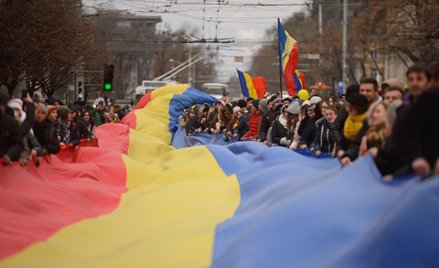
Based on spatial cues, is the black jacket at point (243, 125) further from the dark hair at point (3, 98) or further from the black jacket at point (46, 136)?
the dark hair at point (3, 98)

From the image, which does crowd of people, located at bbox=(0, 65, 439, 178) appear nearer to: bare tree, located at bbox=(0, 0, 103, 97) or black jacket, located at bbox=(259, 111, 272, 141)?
black jacket, located at bbox=(259, 111, 272, 141)

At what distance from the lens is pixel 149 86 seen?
63750 mm

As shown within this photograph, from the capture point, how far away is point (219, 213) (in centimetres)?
1222

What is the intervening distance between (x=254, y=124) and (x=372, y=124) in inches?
529

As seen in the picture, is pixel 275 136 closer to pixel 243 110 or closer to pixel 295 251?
pixel 243 110

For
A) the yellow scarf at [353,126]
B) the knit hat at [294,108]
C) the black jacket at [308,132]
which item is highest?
the yellow scarf at [353,126]

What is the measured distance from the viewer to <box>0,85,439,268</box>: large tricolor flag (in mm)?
7367

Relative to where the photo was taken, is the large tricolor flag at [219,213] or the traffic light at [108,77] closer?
the large tricolor flag at [219,213]

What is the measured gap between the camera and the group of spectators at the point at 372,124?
7.72 meters

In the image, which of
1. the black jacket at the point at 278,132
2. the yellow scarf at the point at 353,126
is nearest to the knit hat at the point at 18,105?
the yellow scarf at the point at 353,126

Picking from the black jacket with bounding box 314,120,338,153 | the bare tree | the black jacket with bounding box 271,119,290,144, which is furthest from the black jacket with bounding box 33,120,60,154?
the bare tree

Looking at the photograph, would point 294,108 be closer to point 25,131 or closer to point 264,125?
point 264,125

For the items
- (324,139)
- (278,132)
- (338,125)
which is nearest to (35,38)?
(278,132)

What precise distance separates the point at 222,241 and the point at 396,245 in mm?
3423
